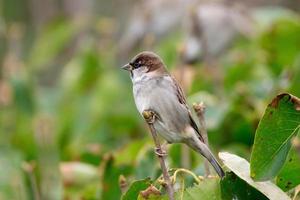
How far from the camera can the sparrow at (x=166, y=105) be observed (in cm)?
169

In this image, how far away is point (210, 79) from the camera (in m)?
3.26

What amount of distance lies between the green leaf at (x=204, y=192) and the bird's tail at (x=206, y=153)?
89 mm

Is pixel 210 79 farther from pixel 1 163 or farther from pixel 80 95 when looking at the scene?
pixel 1 163

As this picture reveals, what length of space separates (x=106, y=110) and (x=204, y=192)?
77.3 inches

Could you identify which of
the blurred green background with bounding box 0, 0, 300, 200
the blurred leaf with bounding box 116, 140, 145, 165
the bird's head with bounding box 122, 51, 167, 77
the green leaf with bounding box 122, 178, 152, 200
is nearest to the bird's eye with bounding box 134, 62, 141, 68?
the bird's head with bounding box 122, 51, 167, 77

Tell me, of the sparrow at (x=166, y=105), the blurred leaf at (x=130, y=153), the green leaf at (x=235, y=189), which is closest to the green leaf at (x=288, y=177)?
the green leaf at (x=235, y=189)

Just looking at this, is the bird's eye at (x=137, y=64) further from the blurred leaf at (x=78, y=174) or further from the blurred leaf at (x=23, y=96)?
the blurred leaf at (x=23, y=96)

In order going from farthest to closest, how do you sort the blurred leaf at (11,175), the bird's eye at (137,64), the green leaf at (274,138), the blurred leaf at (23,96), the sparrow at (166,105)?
the blurred leaf at (23,96) → the blurred leaf at (11,175) → the bird's eye at (137,64) → the sparrow at (166,105) → the green leaf at (274,138)

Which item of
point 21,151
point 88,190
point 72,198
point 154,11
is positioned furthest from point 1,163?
point 154,11

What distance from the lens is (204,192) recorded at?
1427mm

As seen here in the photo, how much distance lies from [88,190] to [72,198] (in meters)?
0.19

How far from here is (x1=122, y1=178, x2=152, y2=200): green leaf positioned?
1.51 meters

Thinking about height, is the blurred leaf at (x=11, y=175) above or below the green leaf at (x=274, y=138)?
below

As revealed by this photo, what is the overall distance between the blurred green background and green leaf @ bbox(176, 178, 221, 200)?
1.23 feet
